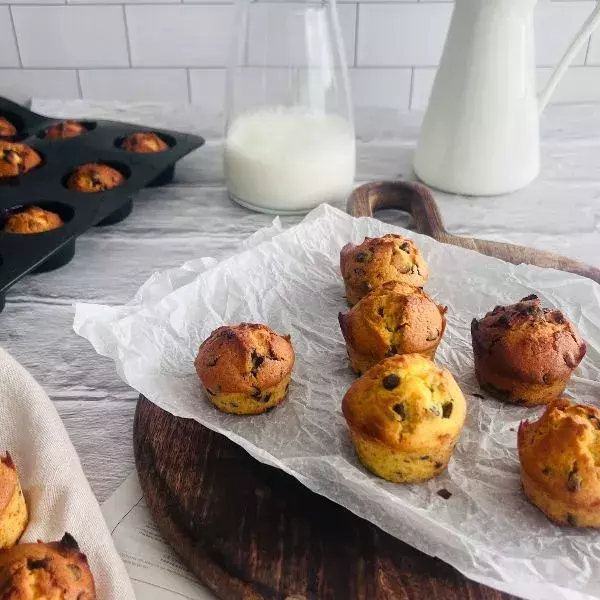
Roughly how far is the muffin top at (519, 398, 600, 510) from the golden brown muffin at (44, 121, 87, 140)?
1.21 m

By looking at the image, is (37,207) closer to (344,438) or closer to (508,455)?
(344,438)

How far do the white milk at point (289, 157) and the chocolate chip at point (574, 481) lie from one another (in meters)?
0.79

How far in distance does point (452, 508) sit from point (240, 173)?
85 cm

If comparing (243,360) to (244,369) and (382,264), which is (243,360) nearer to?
(244,369)

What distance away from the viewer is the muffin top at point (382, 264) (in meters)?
1.07

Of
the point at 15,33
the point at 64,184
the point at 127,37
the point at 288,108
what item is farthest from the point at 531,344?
the point at 15,33

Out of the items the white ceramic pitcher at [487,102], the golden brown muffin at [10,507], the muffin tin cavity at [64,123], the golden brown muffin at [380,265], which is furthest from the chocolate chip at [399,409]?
the muffin tin cavity at [64,123]

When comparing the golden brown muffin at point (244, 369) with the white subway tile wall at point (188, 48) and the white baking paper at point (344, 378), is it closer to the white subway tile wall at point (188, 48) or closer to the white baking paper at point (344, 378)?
the white baking paper at point (344, 378)

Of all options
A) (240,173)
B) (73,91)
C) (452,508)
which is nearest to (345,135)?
(240,173)

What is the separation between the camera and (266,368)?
0.87m

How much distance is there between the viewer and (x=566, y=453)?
74cm

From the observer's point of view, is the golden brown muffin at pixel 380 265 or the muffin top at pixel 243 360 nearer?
the muffin top at pixel 243 360

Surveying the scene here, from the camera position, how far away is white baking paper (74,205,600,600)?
0.70 metres

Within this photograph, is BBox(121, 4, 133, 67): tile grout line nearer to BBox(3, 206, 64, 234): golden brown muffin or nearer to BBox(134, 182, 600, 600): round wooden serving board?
BBox(3, 206, 64, 234): golden brown muffin
